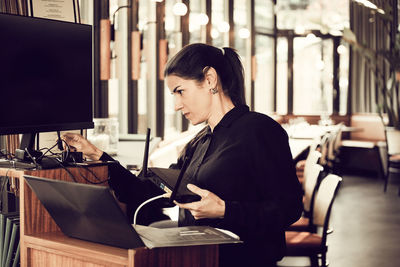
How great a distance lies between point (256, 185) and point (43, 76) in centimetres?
71

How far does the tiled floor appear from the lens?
452cm

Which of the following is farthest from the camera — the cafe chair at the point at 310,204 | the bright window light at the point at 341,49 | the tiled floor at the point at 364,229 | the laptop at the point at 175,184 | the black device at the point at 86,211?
the bright window light at the point at 341,49

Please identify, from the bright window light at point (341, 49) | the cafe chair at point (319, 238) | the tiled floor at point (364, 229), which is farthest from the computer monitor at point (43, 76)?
the bright window light at point (341, 49)

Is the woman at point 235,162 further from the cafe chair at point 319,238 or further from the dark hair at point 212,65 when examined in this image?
the cafe chair at point 319,238

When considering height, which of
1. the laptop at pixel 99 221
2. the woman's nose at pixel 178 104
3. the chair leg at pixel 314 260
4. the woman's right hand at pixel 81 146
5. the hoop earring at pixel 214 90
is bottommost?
the chair leg at pixel 314 260

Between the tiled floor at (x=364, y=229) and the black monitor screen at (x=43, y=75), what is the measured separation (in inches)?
120

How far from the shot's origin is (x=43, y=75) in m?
1.64

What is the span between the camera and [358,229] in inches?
222

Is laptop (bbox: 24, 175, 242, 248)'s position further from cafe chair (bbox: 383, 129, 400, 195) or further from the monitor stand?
cafe chair (bbox: 383, 129, 400, 195)

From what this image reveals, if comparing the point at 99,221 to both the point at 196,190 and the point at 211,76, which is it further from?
the point at 211,76

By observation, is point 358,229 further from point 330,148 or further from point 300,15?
point 300,15

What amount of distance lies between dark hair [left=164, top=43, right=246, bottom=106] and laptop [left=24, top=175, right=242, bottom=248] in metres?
0.53

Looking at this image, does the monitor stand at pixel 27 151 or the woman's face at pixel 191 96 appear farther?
the woman's face at pixel 191 96

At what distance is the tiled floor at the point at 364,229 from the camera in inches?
178
